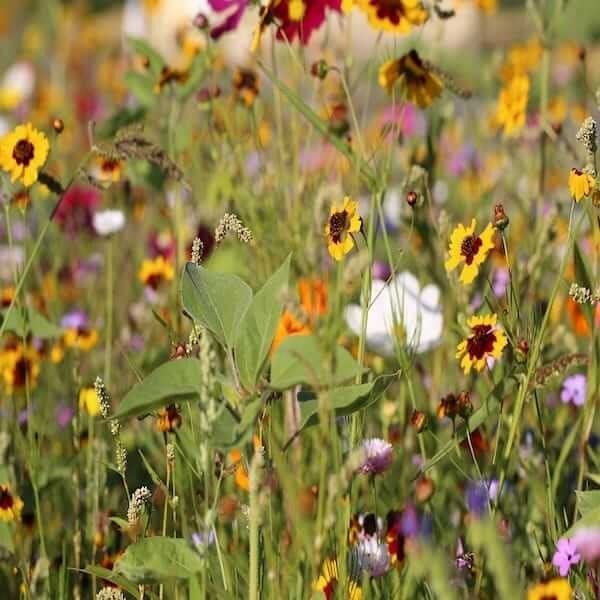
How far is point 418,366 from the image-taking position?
143 cm

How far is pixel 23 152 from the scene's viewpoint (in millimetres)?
1032

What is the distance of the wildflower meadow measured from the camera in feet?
2.47

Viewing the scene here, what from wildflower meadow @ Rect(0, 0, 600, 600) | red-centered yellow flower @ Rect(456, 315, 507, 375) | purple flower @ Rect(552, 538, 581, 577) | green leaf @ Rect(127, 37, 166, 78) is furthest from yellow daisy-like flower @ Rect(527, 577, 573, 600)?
green leaf @ Rect(127, 37, 166, 78)

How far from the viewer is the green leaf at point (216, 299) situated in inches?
31.0

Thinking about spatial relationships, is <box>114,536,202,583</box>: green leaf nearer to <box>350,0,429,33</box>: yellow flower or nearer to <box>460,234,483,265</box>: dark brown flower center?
<box>460,234,483,265</box>: dark brown flower center

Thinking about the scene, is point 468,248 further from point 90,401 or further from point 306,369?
point 90,401

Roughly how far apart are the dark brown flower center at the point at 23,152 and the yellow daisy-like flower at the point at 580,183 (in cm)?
45

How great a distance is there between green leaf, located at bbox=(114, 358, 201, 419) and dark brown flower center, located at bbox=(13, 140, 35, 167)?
37cm

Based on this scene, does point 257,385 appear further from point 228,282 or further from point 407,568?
point 407,568

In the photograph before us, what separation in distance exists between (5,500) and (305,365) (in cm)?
38

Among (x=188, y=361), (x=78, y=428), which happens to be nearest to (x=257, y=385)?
(x=188, y=361)

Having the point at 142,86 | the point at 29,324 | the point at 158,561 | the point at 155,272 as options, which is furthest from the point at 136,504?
the point at 142,86

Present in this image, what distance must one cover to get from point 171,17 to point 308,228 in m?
3.41

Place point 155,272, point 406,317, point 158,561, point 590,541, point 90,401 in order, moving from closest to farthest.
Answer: point 590,541 < point 158,561 < point 90,401 < point 406,317 < point 155,272
